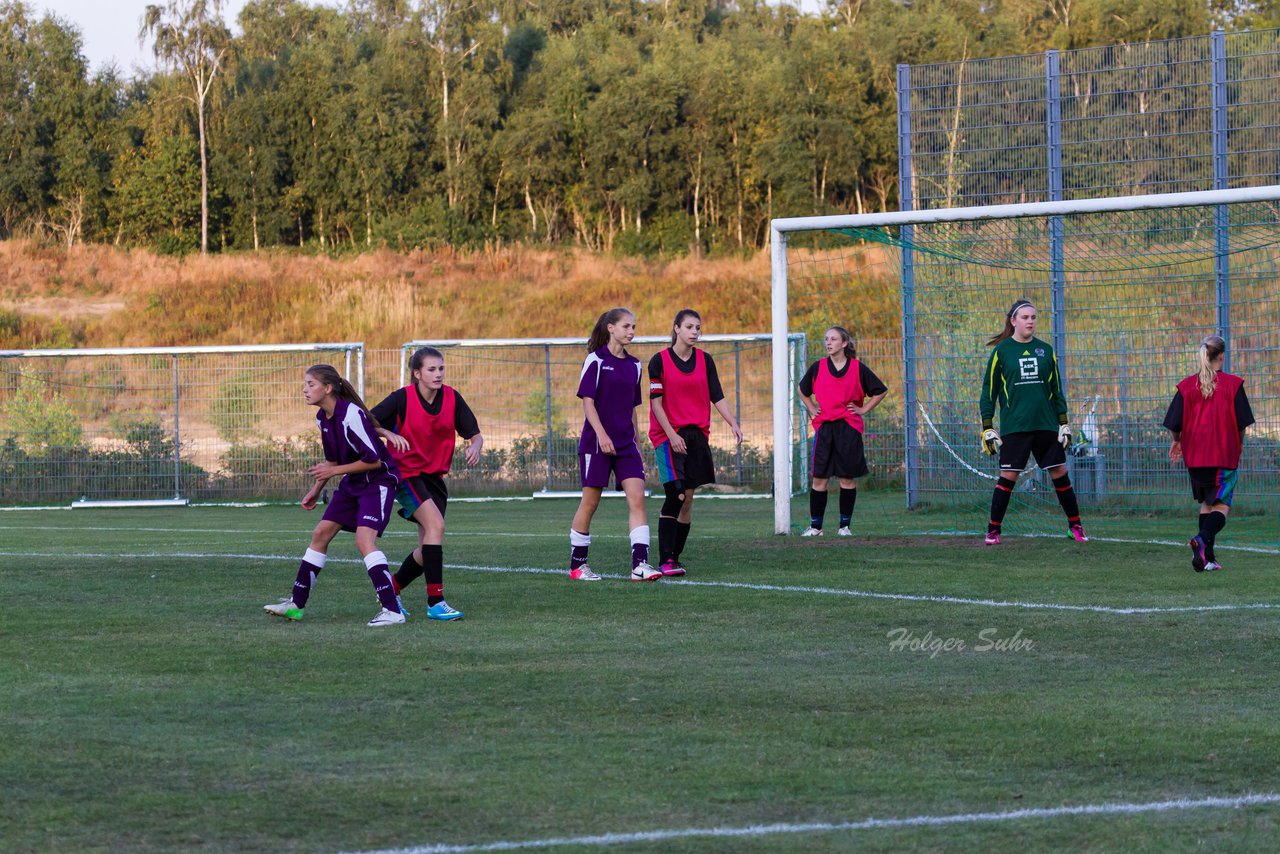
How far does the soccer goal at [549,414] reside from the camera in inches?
868

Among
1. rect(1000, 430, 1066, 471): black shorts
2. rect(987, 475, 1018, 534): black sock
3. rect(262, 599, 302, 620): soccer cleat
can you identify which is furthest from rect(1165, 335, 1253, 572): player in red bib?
rect(262, 599, 302, 620): soccer cleat

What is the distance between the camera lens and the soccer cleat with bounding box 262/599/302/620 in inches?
334

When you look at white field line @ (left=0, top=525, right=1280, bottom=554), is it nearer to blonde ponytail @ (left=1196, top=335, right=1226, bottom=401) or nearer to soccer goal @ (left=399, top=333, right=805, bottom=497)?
blonde ponytail @ (left=1196, top=335, right=1226, bottom=401)

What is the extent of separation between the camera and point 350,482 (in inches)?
330

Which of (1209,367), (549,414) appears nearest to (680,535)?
(1209,367)

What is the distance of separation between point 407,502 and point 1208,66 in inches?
458

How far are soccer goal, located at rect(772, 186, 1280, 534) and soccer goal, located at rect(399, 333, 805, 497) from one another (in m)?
4.20

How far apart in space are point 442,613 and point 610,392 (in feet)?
7.32

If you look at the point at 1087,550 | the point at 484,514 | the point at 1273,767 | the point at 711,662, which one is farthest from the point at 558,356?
the point at 1273,767

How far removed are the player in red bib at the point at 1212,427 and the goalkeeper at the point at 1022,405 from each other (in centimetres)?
159

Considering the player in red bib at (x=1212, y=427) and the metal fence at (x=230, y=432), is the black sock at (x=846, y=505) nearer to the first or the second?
the player in red bib at (x=1212, y=427)

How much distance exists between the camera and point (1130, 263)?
16.2m

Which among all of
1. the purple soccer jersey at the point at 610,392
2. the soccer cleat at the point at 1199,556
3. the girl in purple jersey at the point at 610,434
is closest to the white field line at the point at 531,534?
the soccer cleat at the point at 1199,556

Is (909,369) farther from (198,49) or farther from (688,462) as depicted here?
(198,49)
